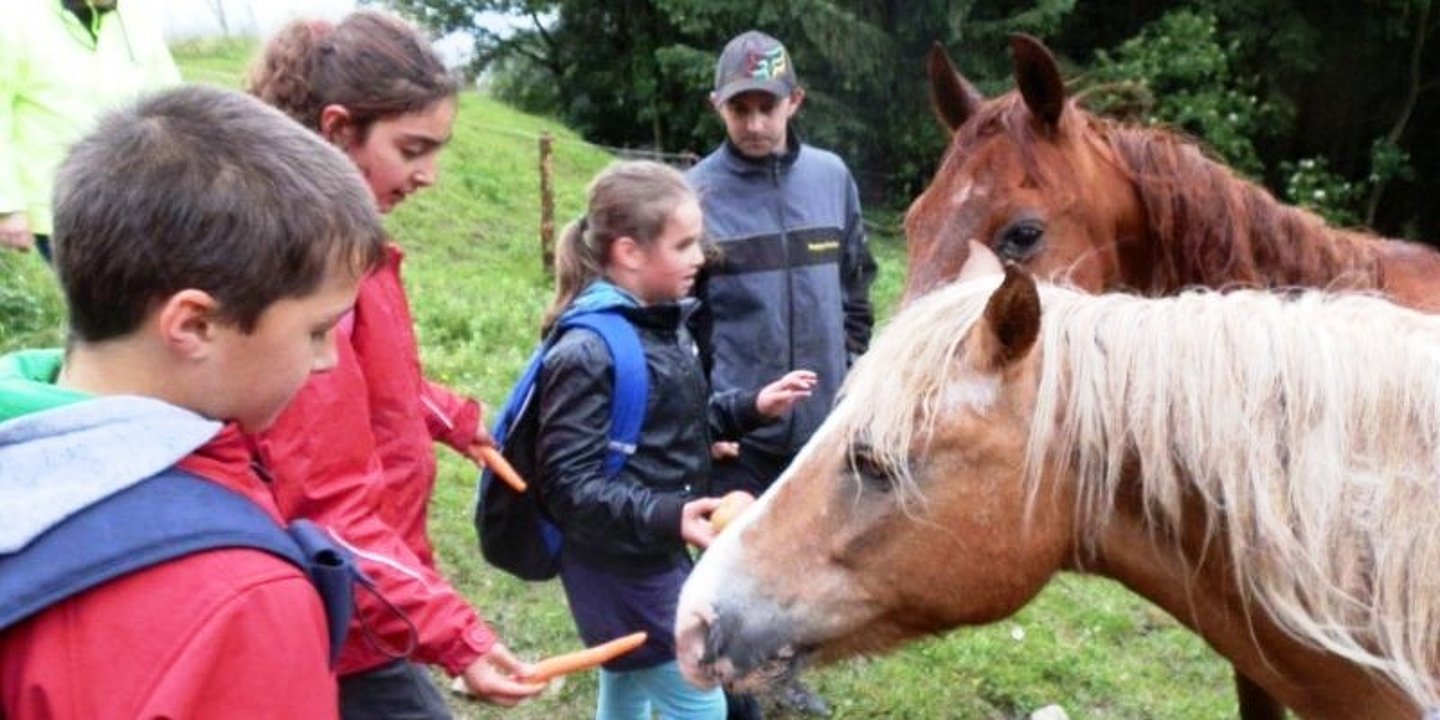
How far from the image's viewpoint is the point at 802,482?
6.75 ft

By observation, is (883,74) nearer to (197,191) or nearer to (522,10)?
(522,10)

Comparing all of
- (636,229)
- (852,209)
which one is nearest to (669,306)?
(636,229)

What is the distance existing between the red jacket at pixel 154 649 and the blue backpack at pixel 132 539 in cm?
2

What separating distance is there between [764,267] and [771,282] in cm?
5

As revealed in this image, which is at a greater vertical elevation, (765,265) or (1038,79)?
(1038,79)

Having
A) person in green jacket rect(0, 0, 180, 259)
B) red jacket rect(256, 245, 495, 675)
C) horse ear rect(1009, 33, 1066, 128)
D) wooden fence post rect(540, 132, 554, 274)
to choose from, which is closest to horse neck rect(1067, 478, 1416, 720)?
red jacket rect(256, 245, 495, 675)

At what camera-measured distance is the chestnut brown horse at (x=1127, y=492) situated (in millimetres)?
1759

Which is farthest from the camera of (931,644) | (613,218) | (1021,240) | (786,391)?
(931,644)

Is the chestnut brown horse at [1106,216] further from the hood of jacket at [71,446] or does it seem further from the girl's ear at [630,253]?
the hood of jacket at [71,446]

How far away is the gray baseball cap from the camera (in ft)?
12.5

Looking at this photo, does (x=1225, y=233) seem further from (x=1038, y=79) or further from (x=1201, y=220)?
(x=1038, y=79)

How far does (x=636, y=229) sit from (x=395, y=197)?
735 millimetres

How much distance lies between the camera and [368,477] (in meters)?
2.00

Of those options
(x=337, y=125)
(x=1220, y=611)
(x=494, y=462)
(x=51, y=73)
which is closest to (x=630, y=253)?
(x=494, y=462)
